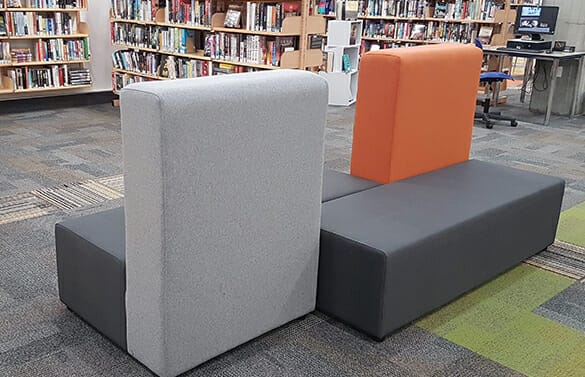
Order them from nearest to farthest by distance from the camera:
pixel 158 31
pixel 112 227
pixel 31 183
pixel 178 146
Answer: pixel 178 146 → pixel 112 227 → pixel 31 183 → pixel 158 31

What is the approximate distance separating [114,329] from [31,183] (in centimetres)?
242

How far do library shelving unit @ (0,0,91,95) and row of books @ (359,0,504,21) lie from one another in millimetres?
4128

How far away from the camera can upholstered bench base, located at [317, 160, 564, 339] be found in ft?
7.88

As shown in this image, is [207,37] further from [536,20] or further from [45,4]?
[536,20]

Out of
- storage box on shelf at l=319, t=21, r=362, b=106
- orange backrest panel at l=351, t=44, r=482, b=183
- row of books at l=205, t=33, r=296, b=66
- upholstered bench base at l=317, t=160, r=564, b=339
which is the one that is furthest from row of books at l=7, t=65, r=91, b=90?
upholstered bench base at l=317, t=160, r=564, b=339

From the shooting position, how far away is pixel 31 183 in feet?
14.3

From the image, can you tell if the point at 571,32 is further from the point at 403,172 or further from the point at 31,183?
the point at 31,183

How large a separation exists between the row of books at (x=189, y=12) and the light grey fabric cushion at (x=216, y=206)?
4.32m

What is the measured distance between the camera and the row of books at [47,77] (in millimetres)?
6805

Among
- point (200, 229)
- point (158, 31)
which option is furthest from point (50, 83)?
point (200, 229)

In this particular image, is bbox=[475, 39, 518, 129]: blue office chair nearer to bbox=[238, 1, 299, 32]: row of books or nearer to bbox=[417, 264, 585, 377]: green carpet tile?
bbox=[238, 1, 299, 32]: row of books

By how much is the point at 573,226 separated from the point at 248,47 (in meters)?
3.55

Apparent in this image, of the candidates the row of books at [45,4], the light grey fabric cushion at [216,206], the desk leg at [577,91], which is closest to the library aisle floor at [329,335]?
the light grey fabric cushion at [216,206]

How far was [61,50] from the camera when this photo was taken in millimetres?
7055
